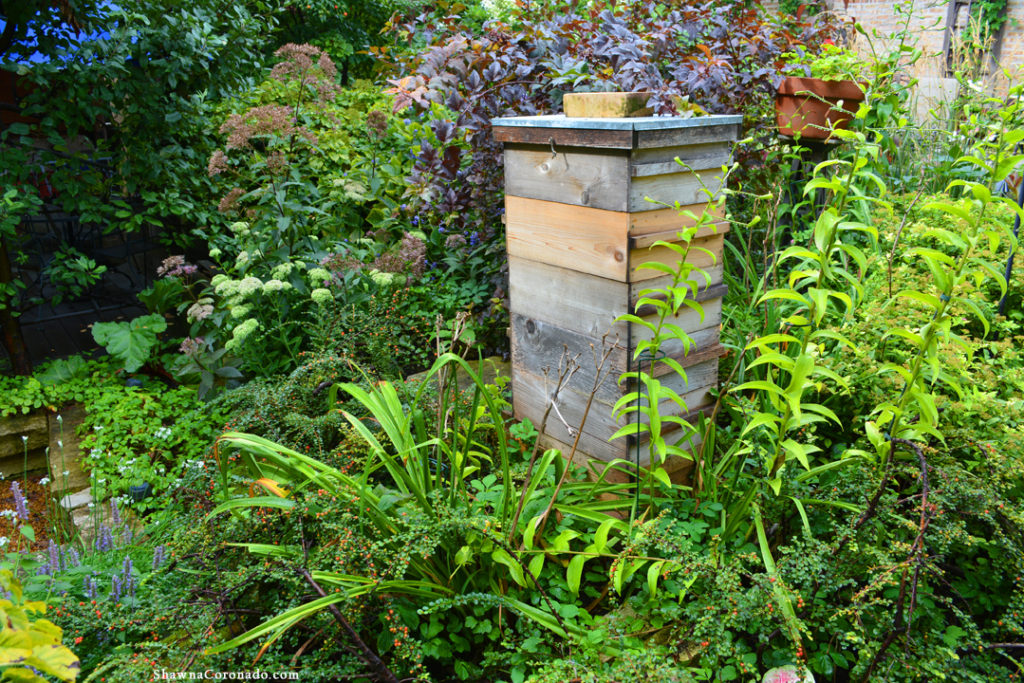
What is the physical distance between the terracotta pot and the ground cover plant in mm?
140

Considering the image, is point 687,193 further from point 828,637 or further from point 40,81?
point 40,81

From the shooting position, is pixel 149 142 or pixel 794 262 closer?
pixel 794 262

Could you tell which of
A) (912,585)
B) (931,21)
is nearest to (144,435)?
(912,585)

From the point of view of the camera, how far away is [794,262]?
3133 mm

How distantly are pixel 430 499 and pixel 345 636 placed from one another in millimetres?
469

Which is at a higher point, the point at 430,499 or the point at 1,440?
the point at 430,499

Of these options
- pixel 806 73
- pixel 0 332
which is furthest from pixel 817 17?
pixel 0 332

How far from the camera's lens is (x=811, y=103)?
3.27 metres

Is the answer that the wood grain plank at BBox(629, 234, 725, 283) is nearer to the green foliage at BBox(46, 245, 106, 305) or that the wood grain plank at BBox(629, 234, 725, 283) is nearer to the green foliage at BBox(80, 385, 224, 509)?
the green foliage at BBox(80, 385, 224, 509)

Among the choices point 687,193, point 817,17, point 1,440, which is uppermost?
point 817,17

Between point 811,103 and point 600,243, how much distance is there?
1818mm

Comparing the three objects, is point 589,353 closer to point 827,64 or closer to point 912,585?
point 912,585

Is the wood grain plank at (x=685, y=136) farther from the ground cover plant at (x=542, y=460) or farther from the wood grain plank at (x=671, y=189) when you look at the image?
the ground cover plant at (x=542, y=460)

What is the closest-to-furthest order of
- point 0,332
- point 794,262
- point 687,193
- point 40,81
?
1. point 687,193
2. point 794,262
3. point 40,81
4. point 0,332
